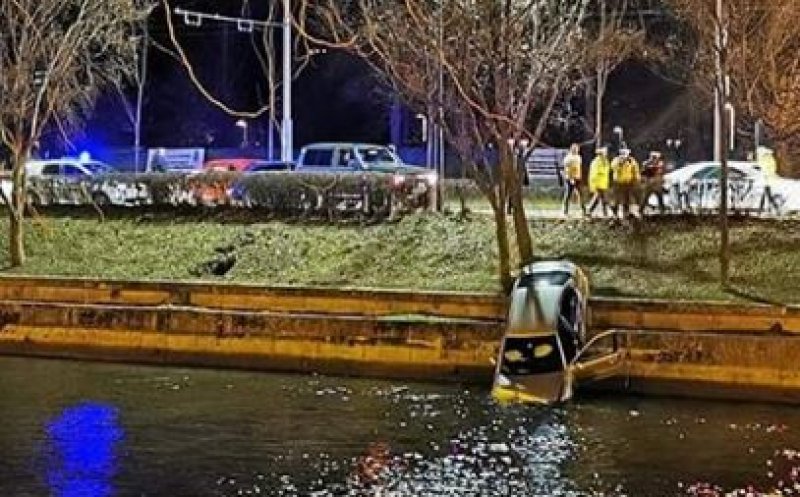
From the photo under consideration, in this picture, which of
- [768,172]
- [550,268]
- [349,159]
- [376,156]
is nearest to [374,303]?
[550,268]

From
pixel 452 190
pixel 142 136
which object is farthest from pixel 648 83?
pixel 452 190

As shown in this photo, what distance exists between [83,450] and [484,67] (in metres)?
10.7

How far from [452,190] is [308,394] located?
35.4ft

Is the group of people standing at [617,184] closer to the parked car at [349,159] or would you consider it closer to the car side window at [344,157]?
the parked car at [349,159]

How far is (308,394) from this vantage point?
68.9 feet

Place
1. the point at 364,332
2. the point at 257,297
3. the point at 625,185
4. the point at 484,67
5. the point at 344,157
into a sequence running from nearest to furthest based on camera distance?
the point at 364,332 < the point at 484,67 < the point at 257,297 < the point at 625,185 < the point at 344,157

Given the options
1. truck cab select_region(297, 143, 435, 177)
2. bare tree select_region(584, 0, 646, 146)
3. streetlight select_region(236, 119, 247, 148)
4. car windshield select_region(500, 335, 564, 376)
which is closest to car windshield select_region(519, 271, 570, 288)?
car windshield select_region(500, 335, 564, 376)

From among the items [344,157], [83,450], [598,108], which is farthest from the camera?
[598,108]

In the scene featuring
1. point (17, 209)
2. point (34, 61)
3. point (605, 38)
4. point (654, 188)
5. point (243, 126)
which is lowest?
point (17, 209)

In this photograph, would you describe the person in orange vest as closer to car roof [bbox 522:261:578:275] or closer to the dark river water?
car roof [bbox 522:261:578:275]

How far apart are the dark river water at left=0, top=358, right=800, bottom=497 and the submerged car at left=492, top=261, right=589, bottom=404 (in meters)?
0.41

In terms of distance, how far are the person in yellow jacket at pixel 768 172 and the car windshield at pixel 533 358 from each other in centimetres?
825

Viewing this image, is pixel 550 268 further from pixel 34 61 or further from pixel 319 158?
pixel 319 158

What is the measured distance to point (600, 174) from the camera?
29016 millimetres
